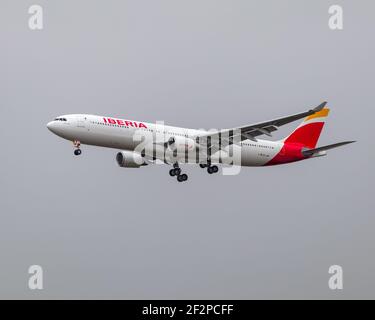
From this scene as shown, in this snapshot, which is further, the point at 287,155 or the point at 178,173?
the point at 287,155

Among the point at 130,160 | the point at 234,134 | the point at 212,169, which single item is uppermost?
the point at 234,134

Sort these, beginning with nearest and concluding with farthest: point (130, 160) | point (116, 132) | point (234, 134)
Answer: point (116, 132)
point (234, 134)
point (130, 160)

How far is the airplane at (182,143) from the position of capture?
57.0m

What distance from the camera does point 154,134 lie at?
58.8 meters

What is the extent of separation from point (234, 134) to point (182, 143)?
3.89m

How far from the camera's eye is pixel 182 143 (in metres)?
58.4

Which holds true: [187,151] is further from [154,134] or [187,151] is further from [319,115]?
[319,115]

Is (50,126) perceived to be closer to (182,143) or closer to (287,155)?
(182,143)

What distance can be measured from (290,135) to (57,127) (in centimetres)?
1991

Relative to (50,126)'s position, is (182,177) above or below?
below

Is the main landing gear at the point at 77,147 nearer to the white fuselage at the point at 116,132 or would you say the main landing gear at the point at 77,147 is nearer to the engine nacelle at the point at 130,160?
the white fuselage at the point at 116,132

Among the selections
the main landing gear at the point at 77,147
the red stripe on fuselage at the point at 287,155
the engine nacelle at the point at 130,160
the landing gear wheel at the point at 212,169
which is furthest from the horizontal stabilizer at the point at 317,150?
the main landing gear at the point at 77,147

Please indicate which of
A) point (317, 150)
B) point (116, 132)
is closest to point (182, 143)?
point (116, 132)

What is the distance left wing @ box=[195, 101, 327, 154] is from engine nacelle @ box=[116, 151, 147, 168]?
209 inches
